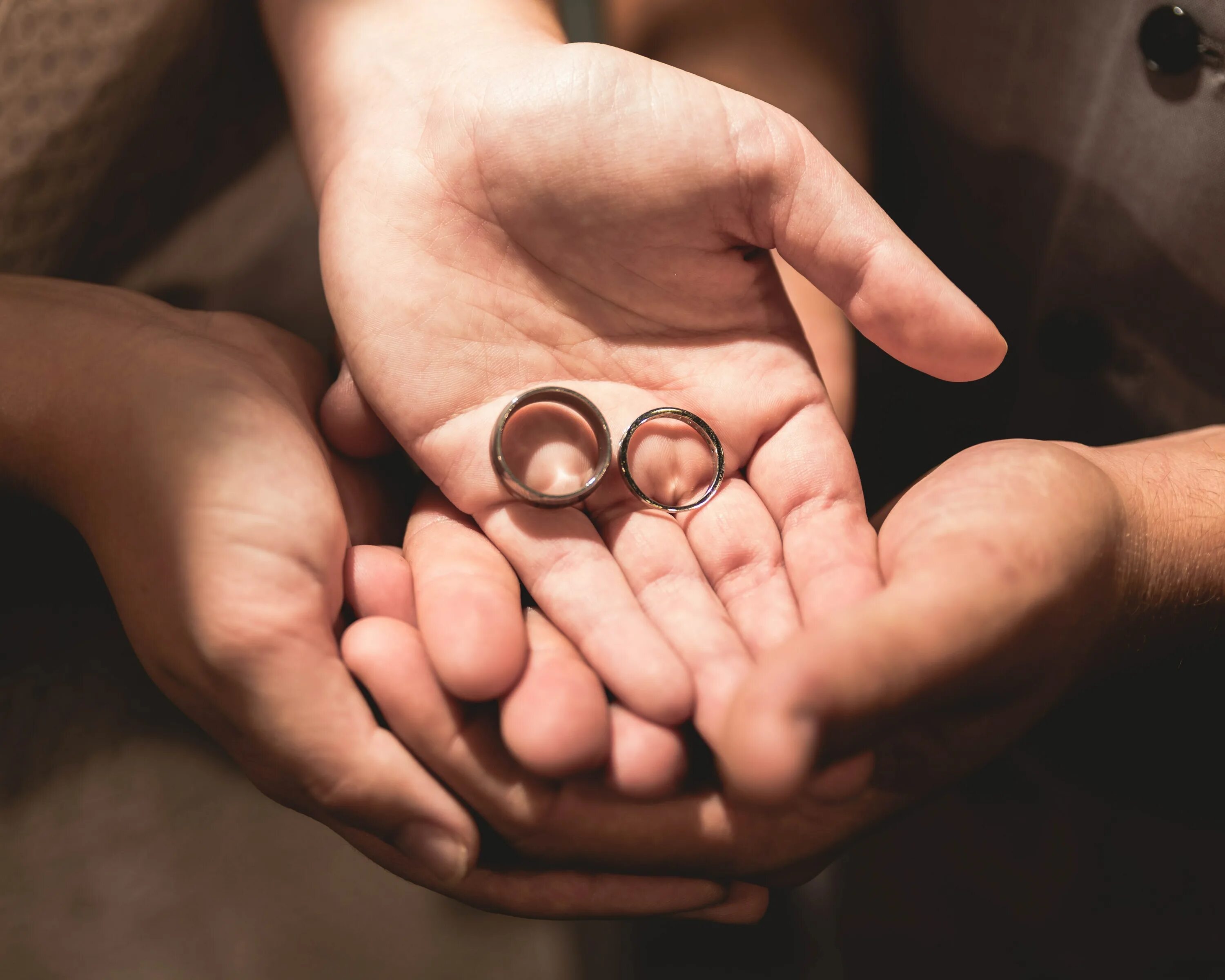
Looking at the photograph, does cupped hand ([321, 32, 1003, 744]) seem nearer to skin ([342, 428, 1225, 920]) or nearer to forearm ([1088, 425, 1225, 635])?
skin ([342, 428, 1225, 920])

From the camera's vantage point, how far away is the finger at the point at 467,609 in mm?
1164

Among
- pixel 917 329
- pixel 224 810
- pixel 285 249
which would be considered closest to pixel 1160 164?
pixel 917 329

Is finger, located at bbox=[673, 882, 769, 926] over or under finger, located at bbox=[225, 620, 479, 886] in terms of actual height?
under

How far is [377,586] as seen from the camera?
4.37ft

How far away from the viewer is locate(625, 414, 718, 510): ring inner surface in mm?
1556

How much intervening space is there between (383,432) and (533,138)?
0.57 meters

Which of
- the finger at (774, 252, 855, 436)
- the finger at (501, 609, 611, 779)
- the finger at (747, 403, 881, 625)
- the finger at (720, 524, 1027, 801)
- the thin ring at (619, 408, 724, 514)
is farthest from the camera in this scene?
the finger at (774, 252, 855, 436)

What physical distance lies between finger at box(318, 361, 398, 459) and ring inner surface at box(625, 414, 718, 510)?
456mm

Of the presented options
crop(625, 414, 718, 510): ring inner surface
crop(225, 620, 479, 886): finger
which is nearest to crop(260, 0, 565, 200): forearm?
crop(625, 414, 718, 510): ring inner surface

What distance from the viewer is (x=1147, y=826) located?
1.96 meters

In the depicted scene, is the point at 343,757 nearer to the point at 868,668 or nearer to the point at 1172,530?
the point at 868,668

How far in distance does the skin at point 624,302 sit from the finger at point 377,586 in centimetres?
16

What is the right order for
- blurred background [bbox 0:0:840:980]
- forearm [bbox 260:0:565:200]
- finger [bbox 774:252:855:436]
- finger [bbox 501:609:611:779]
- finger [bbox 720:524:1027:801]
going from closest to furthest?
1. finger [bbox 720:524:1027:801]
2. finger [bbox 501:609:611:779]
3. forearm [bbox 260:0:565:200]
4. blurred background [bbox 0:0:840:980]
5. finger [bbox 774:252:855:436]

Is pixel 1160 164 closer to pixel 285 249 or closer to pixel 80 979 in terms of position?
pixel 285 249
